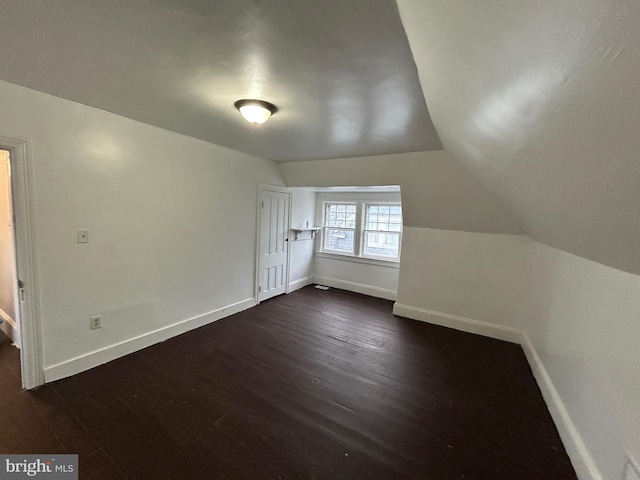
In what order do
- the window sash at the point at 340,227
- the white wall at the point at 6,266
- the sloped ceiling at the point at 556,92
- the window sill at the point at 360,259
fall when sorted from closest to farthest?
the sloped ceiling at the point at 556,92 → the white wall at the point at 6,266 → the window sill at the point at 360,259 → the window sash at the point at 340,227

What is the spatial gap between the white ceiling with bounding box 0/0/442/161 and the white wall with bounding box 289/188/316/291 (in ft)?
8.54

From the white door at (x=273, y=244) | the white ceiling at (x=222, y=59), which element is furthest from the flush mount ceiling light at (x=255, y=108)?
the white door at (x=273, y=244)

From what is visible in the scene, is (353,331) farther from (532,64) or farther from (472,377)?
(532,64)

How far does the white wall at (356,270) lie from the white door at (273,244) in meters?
1.07

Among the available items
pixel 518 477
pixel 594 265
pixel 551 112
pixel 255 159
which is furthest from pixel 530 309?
pixel 255 159

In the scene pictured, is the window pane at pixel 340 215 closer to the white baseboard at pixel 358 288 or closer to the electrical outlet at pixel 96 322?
the white baseboard at pixel 358 288

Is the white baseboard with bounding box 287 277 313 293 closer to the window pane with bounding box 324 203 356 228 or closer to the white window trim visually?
the white window trim

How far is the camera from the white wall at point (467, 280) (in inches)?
133

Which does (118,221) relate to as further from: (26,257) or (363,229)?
(363,229)

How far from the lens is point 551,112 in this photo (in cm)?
79

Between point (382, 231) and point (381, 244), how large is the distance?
0.26 metres

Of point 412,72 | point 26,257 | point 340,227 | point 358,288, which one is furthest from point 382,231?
point 26,257

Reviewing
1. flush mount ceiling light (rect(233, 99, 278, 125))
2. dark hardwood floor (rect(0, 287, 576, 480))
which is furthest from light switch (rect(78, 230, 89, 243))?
flush mount ceiling light (rect(233, 99, 278, 125))

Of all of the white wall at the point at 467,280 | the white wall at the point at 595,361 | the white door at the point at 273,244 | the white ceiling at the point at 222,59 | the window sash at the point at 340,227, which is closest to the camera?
the white ceiling at the point at 222,59
